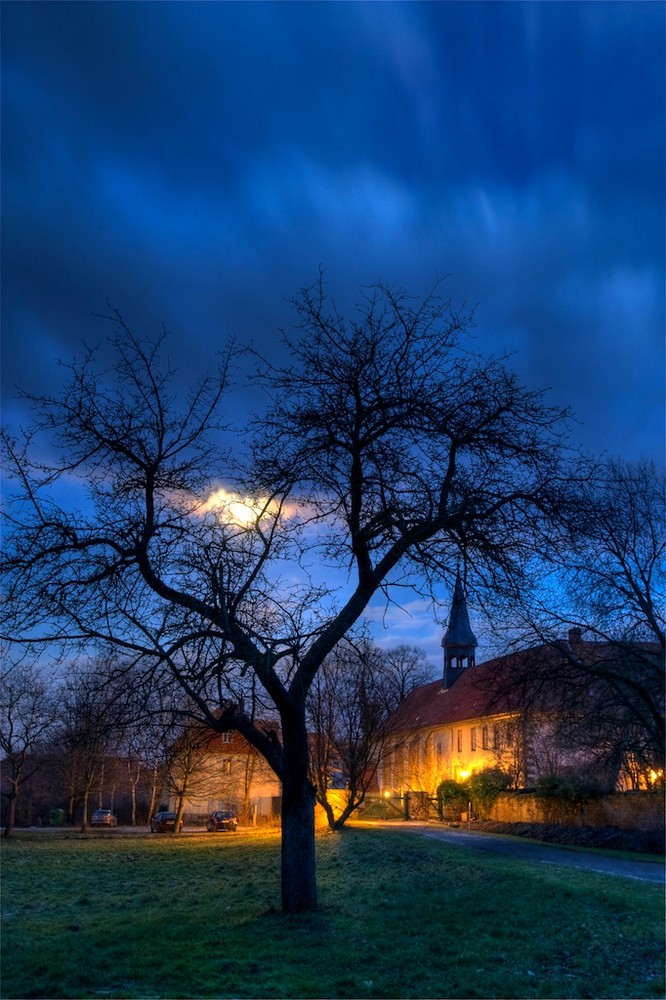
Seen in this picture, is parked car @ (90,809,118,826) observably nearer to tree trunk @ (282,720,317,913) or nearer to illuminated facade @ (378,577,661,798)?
illuminated facade @ (378,577,661,798)

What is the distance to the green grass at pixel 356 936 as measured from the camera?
8.81 metres

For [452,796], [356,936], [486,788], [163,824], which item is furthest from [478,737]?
[356,936]

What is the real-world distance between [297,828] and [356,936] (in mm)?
2160

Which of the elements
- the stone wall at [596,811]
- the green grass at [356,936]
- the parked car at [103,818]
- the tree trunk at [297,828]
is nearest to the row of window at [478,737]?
the stone wall at [596,811]

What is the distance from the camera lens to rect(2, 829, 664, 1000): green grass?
28.9 ft

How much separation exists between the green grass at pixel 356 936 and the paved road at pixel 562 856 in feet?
5.88

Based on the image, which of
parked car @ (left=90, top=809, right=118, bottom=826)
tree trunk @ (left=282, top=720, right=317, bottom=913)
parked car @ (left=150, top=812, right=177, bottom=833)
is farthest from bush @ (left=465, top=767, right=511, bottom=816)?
tree trunk @ (left=282, top=720, right=317, bottom=913)

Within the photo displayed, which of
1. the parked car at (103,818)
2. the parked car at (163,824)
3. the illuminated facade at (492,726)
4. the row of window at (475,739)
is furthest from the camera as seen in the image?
the parked car at (103,818)

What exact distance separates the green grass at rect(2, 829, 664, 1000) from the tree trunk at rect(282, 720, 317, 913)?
485 mm

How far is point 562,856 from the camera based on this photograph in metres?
24.3

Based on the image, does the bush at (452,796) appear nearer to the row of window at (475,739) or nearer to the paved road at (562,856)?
the row of window at (475,739)

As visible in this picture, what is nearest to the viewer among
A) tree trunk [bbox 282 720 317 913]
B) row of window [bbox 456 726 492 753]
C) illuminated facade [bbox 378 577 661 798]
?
illuminated facade [bbox 378 577 661 798]

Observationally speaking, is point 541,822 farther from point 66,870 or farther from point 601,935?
point 601,935

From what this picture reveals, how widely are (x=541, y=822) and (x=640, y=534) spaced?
22.2 metres
